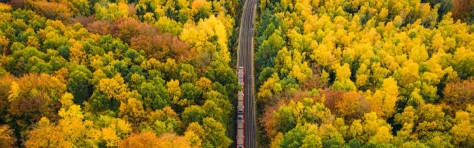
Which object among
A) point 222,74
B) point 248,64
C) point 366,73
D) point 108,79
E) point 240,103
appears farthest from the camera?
point 248,64

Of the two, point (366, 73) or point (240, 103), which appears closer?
point (366, 73)

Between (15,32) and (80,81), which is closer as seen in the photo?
(80,81)

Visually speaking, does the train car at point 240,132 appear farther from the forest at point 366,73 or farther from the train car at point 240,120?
the forest at point 366,73

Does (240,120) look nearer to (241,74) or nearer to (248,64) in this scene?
(241,74)

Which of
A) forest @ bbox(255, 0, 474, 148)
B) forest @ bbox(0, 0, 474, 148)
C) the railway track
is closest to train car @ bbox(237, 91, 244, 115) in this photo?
the railway track

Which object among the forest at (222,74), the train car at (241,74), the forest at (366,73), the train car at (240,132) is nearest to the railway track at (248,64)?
the train car at (240,132)

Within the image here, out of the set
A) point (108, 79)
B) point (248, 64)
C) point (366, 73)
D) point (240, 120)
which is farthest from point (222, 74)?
point (366, 73)

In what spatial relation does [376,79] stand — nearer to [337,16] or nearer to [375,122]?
[375,122]

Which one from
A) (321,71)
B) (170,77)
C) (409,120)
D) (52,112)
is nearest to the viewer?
(52,112)

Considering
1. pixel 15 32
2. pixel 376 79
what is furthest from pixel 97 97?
pixel 376 79
